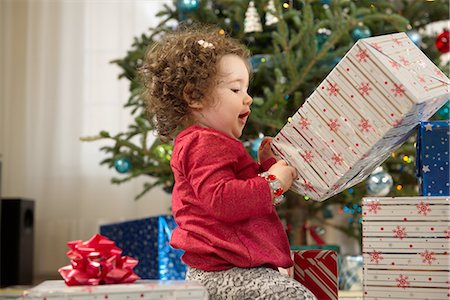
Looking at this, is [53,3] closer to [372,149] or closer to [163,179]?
[163,179]

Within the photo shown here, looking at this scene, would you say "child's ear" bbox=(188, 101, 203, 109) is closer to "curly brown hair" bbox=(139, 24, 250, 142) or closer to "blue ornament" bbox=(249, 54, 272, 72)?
"curly brown hair" bbox=(139, 24, 250, 142)

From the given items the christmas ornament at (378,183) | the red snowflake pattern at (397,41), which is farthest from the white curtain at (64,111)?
the red snowflake pattern at (397,41)

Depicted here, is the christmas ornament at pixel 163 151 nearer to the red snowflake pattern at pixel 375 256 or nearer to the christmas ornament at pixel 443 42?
the christmas ornament at pixel 443 42

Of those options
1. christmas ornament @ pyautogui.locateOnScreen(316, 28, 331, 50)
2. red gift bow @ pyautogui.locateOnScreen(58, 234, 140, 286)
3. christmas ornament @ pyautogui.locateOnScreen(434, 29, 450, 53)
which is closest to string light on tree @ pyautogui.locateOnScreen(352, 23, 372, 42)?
christmas ornament @ pyautogui.locateOnScreen(316, 28, 331, 50)

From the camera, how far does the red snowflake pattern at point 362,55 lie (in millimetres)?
1304

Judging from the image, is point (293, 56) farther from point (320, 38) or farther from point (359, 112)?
point (359, 112)

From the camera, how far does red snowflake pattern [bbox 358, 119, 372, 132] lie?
1.31 meters

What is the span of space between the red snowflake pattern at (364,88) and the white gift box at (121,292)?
417mm

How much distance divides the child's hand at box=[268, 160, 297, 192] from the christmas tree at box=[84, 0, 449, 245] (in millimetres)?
1127

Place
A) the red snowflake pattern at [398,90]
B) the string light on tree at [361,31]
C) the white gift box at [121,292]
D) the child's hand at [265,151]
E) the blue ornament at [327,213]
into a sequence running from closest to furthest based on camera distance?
the white gift box at [121,292] → the red snowflake pattern at [398,90] → the child's hand at [265,151] → the string light on tree at [361,31] → the blue ornament at [327,213]

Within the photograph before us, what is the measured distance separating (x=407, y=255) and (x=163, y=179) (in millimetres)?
1589

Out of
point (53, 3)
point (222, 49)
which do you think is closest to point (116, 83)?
point (53, 3)

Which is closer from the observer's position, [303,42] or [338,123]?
[338,123]

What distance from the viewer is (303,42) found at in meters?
2.71
